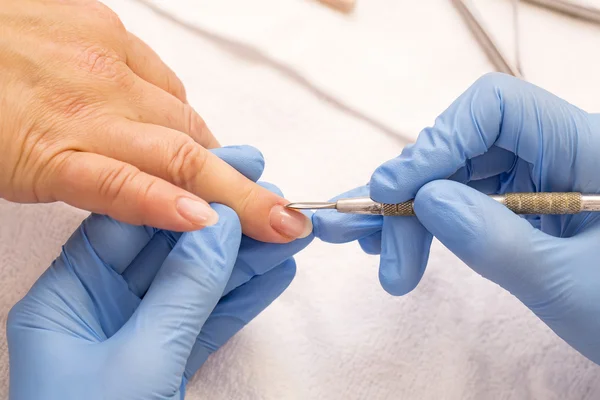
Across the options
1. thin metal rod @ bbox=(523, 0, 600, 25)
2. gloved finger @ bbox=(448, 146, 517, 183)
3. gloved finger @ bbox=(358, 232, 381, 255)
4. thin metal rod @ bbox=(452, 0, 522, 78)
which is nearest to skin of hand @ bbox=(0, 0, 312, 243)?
gloved finger @ bbox=(358, 232, 381, 255)

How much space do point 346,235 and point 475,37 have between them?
0.61 m

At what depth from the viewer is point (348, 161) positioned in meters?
1.06

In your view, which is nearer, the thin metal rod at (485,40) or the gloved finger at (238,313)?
the gloved finger at (238,313)

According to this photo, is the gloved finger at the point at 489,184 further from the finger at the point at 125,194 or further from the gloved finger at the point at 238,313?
the finger at the point at 125,194

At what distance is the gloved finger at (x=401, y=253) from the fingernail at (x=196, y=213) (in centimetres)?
26

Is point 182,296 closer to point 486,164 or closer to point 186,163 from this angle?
point 186,163

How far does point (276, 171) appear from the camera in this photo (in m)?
1.05

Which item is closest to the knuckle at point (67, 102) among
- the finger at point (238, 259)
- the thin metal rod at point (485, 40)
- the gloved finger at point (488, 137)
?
the finger at point (238, 259)

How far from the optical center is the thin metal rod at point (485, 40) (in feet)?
3.74

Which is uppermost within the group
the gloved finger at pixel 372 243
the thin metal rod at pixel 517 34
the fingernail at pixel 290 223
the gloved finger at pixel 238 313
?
the thin metal rod at pixel 517 34

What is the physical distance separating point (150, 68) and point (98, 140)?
0.76 feet

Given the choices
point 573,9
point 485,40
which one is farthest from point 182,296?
point 573,9

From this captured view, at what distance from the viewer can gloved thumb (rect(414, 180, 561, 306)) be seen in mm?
725

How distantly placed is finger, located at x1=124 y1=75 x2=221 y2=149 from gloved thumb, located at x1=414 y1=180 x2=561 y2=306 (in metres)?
0.44
